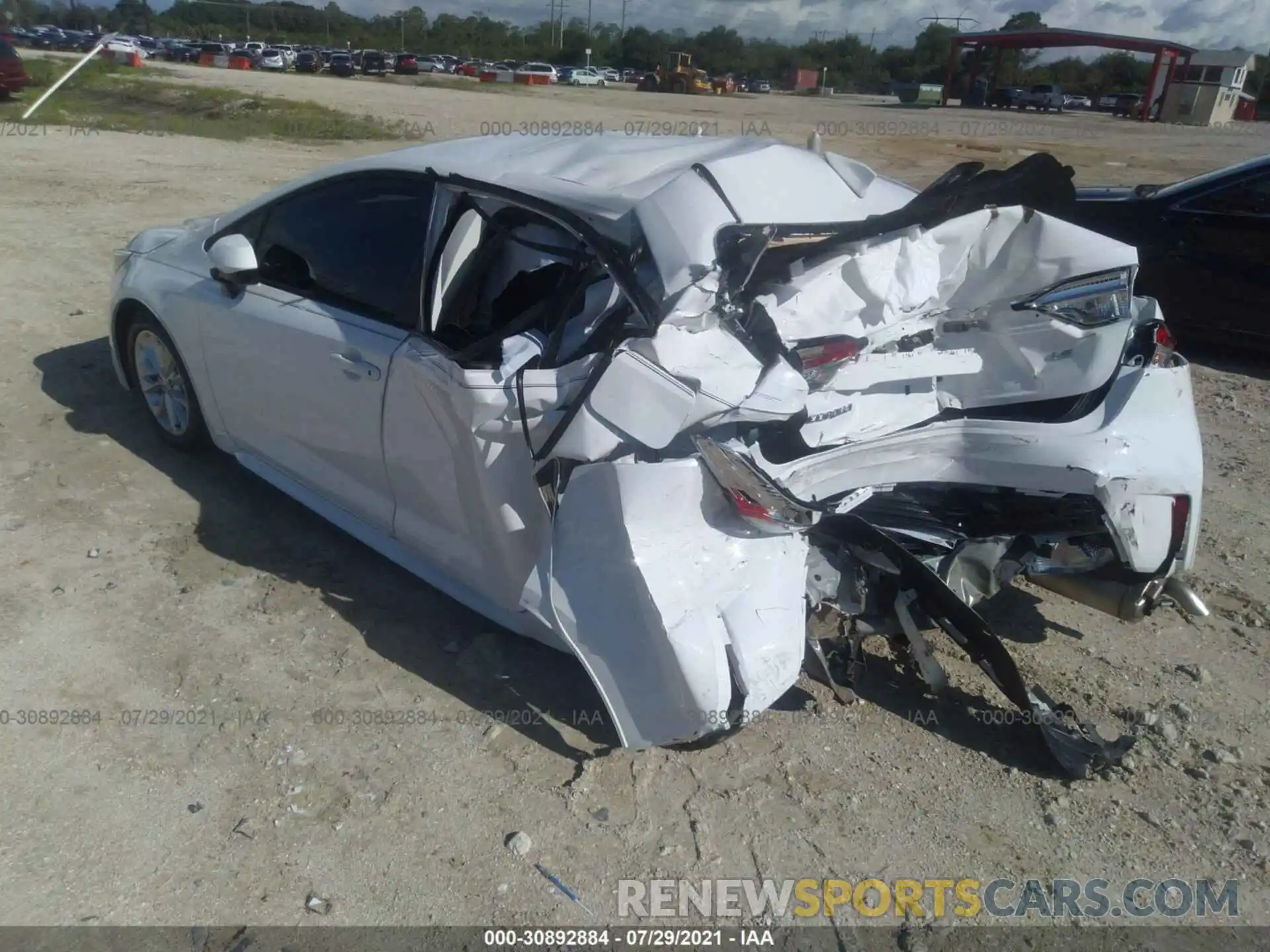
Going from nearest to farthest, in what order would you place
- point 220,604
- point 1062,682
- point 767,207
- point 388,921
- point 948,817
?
point 388,921
point 948,817
point 767,207
point 1062,682
point 220,604

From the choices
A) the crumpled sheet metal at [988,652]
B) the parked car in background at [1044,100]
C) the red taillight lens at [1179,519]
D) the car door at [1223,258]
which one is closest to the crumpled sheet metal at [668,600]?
the crumpled sheet metal at [988,652]

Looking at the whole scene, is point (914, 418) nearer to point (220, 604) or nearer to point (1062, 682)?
point (1062, 682)

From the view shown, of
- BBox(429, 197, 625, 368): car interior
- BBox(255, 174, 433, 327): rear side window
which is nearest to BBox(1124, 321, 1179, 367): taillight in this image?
BBox(429, 197, 625, 368): car interior

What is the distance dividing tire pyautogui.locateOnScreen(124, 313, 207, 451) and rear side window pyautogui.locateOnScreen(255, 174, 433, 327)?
0.85 meters

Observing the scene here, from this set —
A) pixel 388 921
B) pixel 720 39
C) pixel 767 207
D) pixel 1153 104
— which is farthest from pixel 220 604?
pixel 720 39

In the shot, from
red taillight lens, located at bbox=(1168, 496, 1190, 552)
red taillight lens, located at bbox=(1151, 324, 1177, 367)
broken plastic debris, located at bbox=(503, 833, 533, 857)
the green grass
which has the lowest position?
the green grass

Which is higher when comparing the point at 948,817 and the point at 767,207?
the point at 767,207

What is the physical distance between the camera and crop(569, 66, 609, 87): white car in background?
61906 mm

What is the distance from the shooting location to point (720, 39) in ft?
308

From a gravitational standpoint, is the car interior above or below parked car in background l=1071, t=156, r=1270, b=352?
above

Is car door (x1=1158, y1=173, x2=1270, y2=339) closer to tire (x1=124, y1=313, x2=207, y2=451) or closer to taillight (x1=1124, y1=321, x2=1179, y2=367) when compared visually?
taillight (x1=1124, y1=321, x2=1179, y2=367)

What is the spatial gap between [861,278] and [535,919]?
2.17 metres

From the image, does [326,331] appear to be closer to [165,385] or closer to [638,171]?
[638,171]

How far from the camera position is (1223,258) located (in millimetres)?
6957
